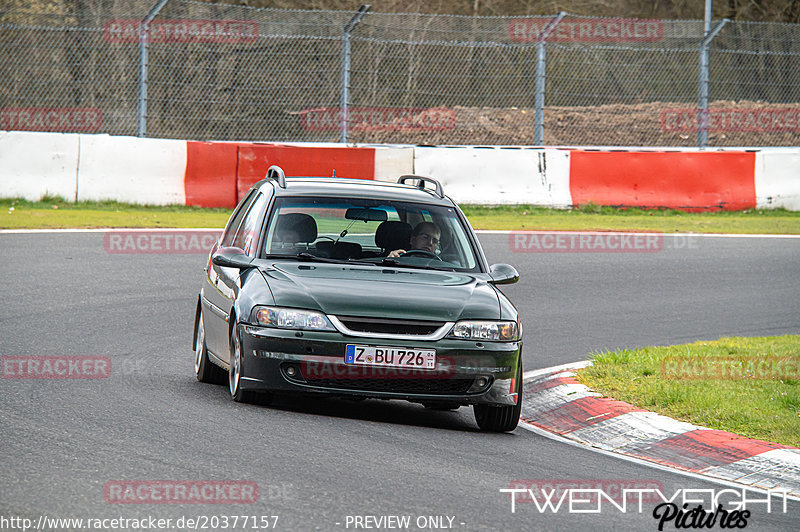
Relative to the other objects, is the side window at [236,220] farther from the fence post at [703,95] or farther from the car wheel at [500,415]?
the fence post at [703,95]

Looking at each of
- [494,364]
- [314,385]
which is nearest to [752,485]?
[494,364]

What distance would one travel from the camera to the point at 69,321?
34.8 feet

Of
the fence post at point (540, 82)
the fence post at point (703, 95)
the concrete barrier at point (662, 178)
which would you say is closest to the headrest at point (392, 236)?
the concrete barrier at point (662, 178)

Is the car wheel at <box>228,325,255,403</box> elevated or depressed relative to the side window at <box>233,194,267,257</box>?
depressed

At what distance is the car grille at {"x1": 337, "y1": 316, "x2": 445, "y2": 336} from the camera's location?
723 cm

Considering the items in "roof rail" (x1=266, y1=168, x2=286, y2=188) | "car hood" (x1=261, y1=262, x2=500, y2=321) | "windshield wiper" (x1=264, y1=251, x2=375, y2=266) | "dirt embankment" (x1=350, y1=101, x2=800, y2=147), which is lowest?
"car hood" (x1=261, y1=262, x2=500, y2=321)

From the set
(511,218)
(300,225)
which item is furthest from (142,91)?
(300,225)

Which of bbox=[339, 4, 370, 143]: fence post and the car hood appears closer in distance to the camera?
the car hood

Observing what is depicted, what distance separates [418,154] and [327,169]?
1499 mm

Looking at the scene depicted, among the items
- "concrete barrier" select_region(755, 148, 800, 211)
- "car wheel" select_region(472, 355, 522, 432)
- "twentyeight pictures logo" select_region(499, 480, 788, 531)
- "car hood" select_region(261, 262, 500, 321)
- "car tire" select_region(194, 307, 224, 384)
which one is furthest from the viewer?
"concrete barrier" select_region(755, 148, 800, 211)

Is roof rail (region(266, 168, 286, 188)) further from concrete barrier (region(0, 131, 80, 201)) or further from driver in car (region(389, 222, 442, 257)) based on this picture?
concrete barrier (region(0, 131, 80, 201))

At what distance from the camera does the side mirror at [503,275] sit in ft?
26.8

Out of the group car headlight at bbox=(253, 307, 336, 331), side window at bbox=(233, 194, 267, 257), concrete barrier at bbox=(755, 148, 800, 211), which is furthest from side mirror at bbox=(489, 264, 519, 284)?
concrete barrier at bbox=(755, 148, 800, 211)

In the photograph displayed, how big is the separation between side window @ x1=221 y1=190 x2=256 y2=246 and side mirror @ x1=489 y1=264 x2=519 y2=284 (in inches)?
75.4
